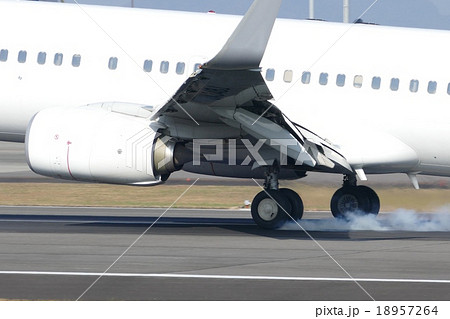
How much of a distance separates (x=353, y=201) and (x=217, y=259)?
837 centimetres

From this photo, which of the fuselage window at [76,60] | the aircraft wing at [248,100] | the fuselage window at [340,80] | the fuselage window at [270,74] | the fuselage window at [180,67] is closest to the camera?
the aircraft wing at [248,100]

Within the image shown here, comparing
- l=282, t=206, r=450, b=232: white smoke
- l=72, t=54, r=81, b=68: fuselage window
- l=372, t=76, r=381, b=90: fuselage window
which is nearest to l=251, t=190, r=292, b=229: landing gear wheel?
l=282, t=206, r=450, b=232: white smoke

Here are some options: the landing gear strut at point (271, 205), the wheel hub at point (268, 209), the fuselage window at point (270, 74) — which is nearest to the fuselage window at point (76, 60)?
the fuselage window at point (270, 74)

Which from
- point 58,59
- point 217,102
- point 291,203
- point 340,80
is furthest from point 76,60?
point 340,80

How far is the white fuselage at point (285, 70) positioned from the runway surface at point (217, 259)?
7.93 feet

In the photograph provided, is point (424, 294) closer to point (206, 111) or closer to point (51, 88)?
point (206, 111)

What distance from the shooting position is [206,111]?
21438 millimetres

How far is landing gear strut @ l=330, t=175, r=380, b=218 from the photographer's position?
25.6m

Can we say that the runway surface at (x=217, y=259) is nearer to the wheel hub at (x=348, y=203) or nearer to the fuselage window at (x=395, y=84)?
the wheel hub at (x=348, y=203)

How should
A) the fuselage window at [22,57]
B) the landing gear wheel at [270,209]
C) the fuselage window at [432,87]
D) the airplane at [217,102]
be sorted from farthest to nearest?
the fuselage window at [22,57]
the fuselage window at [432,87]
the landing gear wheel at [270,209]
the airplane at [217,102]

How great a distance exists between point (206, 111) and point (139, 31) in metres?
A: 4.15

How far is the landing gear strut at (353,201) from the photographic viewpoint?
25.6 metres

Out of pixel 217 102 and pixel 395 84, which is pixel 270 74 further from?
pixel 217 102

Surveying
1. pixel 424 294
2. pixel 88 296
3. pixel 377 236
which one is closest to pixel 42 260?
pixel 88 296
